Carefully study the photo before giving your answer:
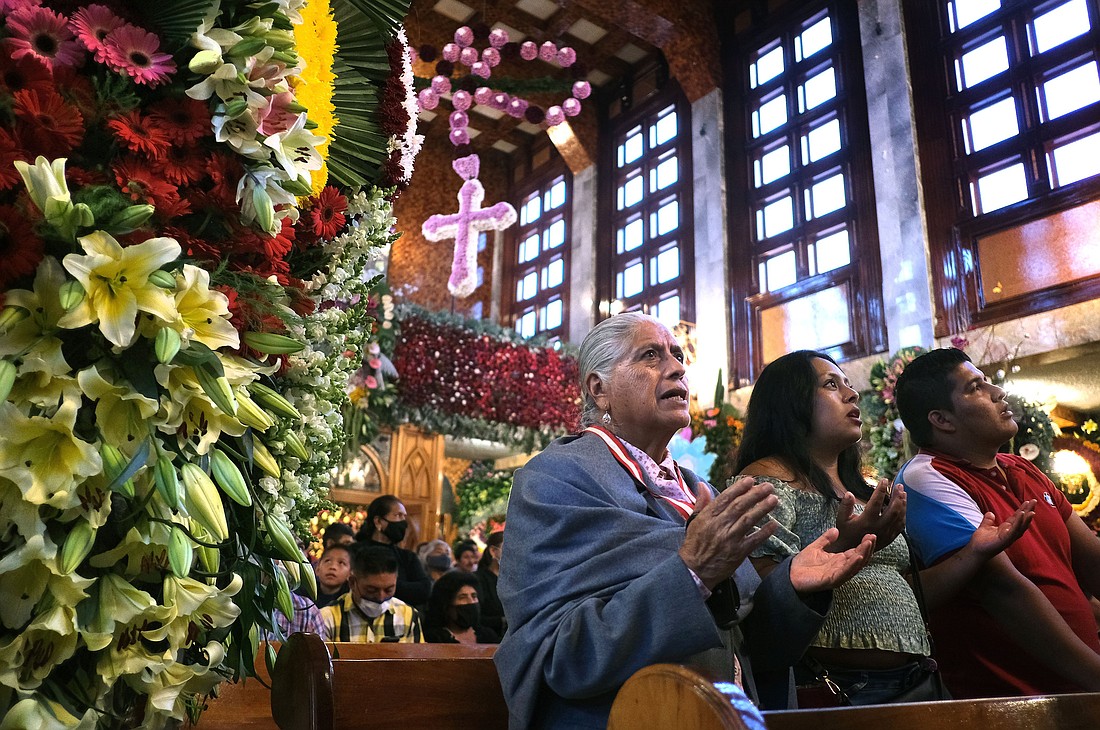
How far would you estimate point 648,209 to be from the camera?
486 inches

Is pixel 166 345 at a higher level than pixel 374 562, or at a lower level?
higher

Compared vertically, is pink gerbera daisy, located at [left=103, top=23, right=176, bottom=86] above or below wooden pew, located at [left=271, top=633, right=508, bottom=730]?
above

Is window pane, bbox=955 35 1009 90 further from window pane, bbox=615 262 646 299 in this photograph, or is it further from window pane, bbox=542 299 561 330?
window pane, bbox=542 299 561 330

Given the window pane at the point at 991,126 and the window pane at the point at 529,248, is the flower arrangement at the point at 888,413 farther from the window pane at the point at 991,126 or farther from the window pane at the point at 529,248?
the window pane at the point at 529,248

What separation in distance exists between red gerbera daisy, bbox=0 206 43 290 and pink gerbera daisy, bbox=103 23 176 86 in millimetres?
220

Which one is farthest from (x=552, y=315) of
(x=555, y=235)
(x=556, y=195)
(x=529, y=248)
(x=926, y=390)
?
(x=926, y=390)

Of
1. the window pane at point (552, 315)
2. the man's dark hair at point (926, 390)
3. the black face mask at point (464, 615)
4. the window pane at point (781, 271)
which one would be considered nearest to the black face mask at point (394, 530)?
the black face mask at point (464, 615)

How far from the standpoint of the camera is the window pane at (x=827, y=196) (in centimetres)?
974

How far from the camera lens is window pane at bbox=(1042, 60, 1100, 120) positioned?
7605 millimetres

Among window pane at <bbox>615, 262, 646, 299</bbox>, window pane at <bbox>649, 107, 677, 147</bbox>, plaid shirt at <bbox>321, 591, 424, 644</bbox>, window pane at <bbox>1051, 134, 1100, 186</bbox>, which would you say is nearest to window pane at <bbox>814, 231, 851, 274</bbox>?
window pane at <bbox>1051, 134, 1100, 186</bbox>

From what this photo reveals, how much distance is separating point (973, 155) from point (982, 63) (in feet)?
3.38

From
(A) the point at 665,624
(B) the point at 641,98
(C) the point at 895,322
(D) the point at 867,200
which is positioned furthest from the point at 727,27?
(A) the point at 665,624

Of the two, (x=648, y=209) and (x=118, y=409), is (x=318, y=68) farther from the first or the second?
(x=648, y=209)

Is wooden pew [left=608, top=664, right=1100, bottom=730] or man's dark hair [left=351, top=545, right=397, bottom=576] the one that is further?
man's dark hair [left=351, top=545, right=397, bottom=576]
